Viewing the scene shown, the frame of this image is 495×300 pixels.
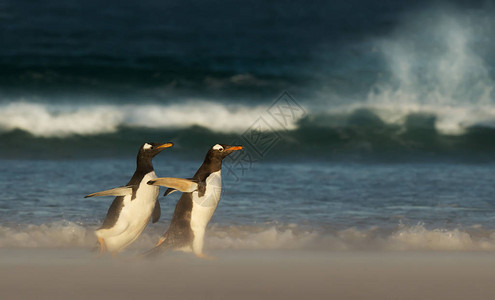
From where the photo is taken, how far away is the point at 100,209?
14.3m

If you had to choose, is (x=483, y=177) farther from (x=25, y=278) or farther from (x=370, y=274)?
(x=25, y=278)

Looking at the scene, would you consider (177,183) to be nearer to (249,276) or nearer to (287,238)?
(249,276)

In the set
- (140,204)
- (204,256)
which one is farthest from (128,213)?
(204,256)

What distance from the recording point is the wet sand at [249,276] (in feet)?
24.2

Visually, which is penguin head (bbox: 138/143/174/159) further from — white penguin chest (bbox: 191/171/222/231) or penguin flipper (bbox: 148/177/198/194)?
white penguin chest (bbox: 191/171/222/231)

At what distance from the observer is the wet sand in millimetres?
7386

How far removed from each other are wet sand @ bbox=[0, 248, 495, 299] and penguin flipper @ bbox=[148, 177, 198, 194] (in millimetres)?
1022

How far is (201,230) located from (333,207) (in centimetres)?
576

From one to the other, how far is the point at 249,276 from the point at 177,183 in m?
1.87

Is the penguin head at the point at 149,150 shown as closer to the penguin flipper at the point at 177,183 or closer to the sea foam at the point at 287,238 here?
the penguin flipper at the point at 177,183

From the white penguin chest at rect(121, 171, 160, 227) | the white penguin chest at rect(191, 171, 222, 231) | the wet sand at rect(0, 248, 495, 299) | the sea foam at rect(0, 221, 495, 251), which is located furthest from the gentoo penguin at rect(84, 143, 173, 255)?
the sea foam at rect(0, 221, 495, 251)

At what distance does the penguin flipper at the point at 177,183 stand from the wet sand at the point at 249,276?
40.2 inches

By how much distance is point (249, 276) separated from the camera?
8.41 metres

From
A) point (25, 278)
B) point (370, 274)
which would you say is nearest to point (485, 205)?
point (370, 274)
